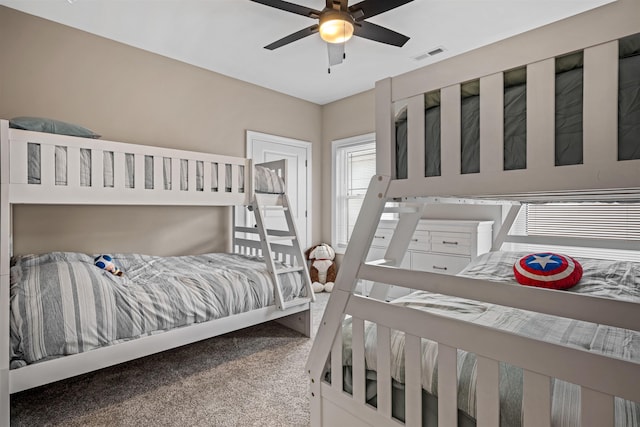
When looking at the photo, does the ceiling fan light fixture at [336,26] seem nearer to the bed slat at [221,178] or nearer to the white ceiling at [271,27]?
the white ceiling at [271,27]

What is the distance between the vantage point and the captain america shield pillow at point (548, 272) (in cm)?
154

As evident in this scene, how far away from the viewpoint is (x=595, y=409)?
0.68 meters

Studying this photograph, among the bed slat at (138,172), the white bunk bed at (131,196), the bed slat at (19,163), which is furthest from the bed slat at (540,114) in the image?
the bed slat at (19,163)

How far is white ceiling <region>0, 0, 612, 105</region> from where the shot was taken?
2.42 metres

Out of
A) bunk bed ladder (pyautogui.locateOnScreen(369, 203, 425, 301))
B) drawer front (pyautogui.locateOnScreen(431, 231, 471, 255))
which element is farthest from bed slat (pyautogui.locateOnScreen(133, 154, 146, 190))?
drawer front (pyautogui.locateOnScreen(431, 231, 471, 255))

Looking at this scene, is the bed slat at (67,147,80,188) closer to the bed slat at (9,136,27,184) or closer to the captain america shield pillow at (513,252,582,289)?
the bed slat at (9,136,27,184)

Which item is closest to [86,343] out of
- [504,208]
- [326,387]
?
[326,387]

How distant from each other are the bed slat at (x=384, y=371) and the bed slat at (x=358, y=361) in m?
0.07

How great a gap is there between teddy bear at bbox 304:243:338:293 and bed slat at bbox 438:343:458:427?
3.32 metres

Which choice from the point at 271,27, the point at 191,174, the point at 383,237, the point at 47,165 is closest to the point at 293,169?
the point at 383,237

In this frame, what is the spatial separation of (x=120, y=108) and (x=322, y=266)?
2.80 meters

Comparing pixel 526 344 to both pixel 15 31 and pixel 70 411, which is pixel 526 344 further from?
pixel 15 31

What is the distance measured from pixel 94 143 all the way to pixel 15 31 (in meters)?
1.59

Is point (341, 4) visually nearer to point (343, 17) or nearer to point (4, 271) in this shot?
point (343, 17)
